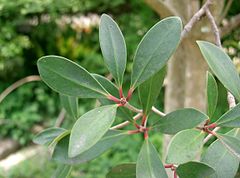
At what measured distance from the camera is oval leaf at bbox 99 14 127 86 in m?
0.50

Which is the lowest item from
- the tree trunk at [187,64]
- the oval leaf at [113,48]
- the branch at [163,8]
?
the tree trunk at [187,64]

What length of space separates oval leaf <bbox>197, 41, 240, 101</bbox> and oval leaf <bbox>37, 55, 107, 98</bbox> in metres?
0.14

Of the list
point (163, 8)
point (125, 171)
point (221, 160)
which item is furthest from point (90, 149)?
point (163, 8)

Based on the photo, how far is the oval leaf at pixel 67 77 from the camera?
1.54 feet

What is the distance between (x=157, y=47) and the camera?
1.59 feet

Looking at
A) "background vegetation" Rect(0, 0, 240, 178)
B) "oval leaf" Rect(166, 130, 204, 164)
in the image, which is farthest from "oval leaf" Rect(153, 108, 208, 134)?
Answer: "background vegetation" Rect(0, 0, 240, 178)

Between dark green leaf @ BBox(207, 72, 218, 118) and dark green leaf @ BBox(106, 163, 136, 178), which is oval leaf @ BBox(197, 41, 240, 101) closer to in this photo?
dark green leaf @ BBox(207, 72, 218, 118)

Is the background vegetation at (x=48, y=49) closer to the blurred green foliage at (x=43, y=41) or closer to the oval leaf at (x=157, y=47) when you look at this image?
the blurred green foliage at (x=43, y=41)

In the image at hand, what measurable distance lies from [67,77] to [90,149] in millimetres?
110

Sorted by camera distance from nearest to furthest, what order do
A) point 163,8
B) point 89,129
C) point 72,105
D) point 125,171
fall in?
1. point 89,129
2. point 125,171
3. point 72,105
4. point 163,8

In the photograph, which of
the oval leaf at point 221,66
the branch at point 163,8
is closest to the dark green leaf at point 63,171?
the oval leaf at point 221,66

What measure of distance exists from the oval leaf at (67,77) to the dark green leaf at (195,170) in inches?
5.1

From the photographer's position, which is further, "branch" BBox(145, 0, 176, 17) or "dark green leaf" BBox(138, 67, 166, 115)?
"branch" BBox(145, 0, 176, 17)

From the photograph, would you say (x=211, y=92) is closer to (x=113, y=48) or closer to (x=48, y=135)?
(x=113, y=48)
